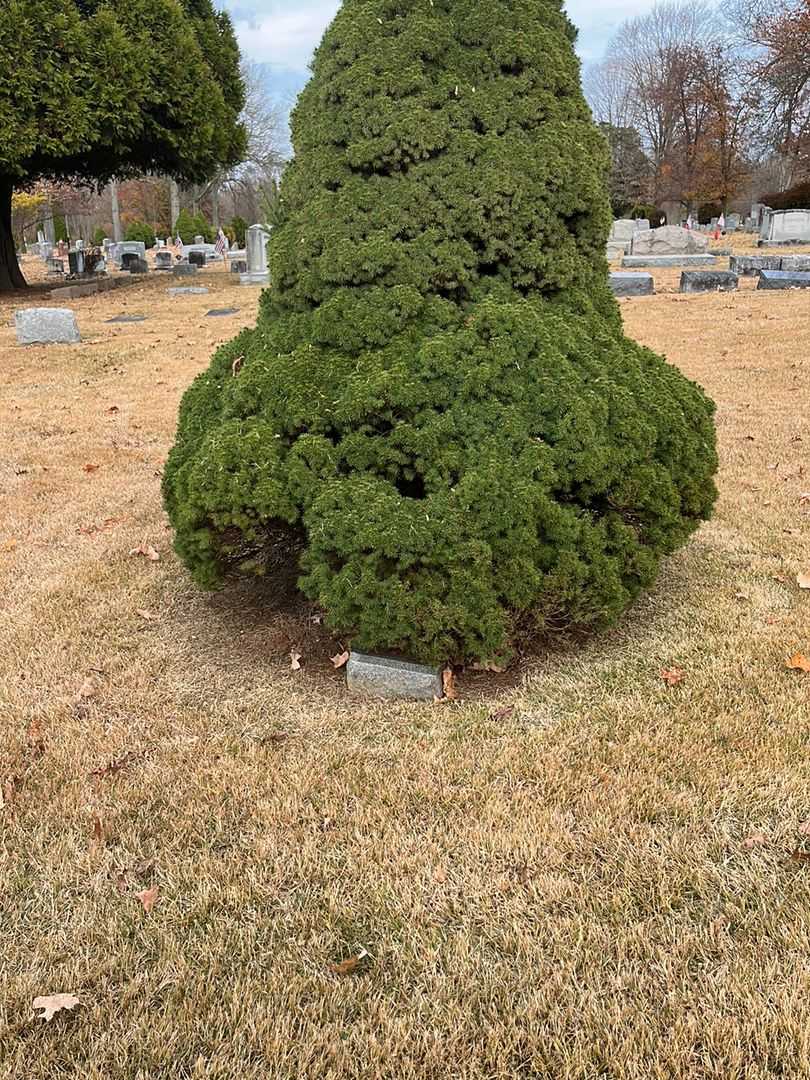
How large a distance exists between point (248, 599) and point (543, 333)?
1.82 metres

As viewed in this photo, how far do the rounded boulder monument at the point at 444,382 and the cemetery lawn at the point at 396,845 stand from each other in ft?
1.23

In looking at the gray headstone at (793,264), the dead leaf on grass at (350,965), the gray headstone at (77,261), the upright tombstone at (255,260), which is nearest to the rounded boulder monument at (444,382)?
the dead leaf on grass at (350,965)

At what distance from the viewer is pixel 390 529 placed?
271cm

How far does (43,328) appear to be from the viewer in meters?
12.2

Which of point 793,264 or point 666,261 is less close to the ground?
point 666,261

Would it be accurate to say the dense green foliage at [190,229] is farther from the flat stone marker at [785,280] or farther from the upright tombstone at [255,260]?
the flat stone marker at [785,280]

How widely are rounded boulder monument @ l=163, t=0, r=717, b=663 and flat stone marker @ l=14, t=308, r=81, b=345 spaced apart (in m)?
10.1

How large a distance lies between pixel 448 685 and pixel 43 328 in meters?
11.5

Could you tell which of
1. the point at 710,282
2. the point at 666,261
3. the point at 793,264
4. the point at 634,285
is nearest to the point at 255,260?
the point at 634,285

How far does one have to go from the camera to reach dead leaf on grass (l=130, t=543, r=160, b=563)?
435 cm

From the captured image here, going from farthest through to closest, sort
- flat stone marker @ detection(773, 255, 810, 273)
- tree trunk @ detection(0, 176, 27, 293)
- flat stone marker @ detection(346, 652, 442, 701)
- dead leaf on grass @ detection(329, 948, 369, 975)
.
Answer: tree trunk @ detection(0, 176, 27, 293)
flat stone marker @ detection(773, 255, 810, 273)
flat stone marker @ detection(346, 652, 442, 701)
dead leaf on grass @ detection(329, 948, 369, 975)

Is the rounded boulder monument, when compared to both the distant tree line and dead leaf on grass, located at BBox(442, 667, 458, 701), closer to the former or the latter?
dead leaf on grass, located at BBox(442, 667, 458, 701)

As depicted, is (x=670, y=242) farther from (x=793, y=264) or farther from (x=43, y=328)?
(x=43, y=328)

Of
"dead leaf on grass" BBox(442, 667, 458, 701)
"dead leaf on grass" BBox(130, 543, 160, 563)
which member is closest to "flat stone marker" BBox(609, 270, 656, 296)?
"dead leaf on grass" BBox(130, 543, 160, 563)
